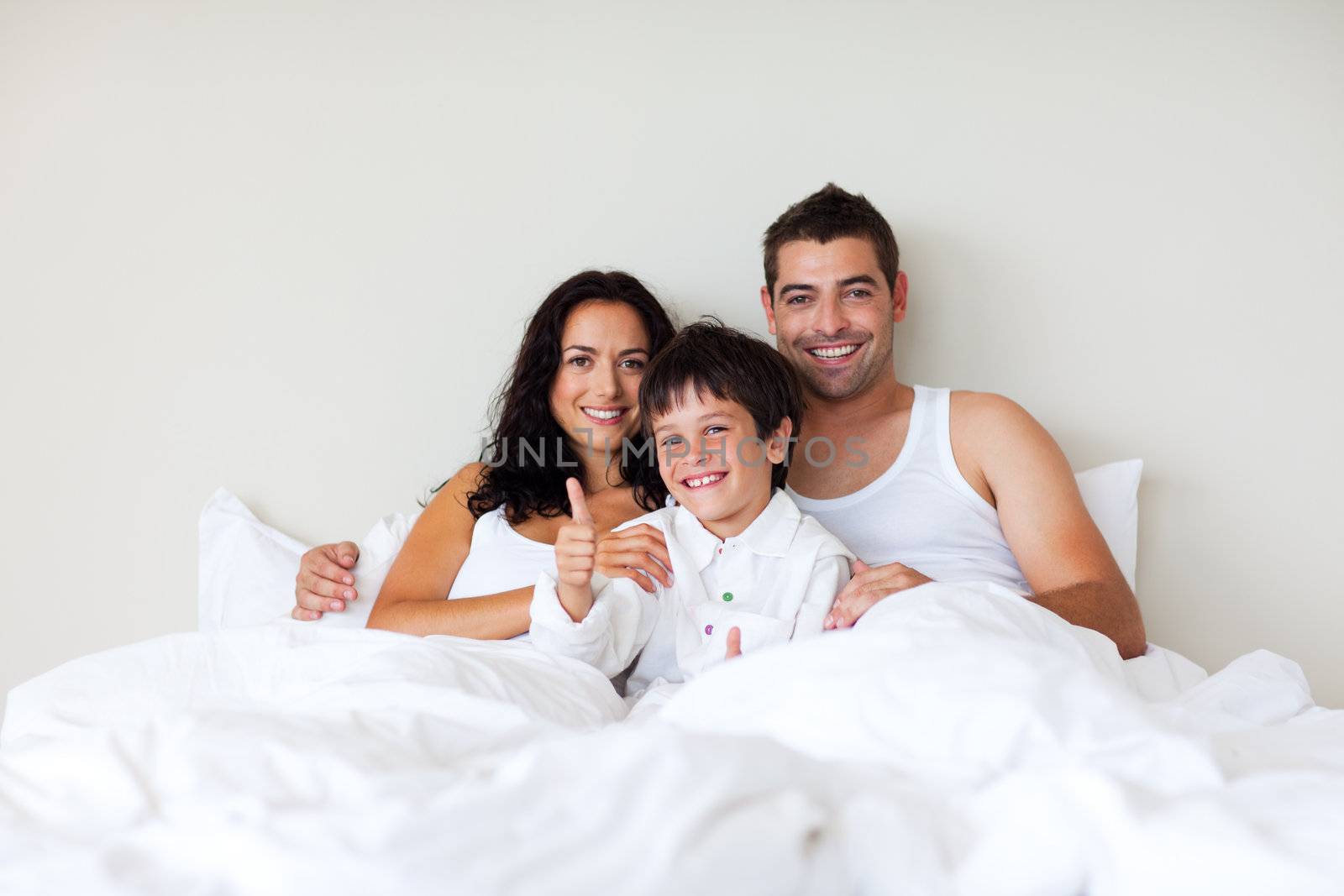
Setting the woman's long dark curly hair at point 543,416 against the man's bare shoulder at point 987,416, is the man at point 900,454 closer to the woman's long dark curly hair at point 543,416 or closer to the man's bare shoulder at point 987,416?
the man's bare shoulder at point 987,416

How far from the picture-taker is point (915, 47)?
240 centimetres

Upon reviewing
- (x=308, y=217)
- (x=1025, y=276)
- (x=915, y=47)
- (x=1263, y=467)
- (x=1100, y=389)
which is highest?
(x=915, y=47)

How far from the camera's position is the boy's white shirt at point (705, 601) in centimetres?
163

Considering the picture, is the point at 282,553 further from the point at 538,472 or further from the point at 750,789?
→ the point at 750,789

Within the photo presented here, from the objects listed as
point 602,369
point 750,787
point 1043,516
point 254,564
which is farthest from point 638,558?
point 254,564

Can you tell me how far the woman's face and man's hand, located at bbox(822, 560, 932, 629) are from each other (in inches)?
27.3

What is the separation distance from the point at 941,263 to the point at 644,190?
748 millimetres

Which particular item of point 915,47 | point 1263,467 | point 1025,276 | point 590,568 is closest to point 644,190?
point 915,47

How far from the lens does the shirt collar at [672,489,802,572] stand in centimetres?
174

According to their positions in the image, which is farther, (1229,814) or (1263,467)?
(1263,467)

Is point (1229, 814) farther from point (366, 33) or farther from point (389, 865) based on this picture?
point (366, 33)

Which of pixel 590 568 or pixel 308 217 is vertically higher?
pixel 308 217

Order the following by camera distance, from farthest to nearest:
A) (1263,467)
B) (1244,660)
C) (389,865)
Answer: (1263,467) → (1244,660) → (389,865)

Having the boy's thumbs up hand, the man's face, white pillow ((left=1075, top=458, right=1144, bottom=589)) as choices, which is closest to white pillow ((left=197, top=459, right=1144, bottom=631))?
white pillow ((left=1075, top=458, right=1144, bottom=589))
